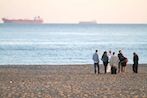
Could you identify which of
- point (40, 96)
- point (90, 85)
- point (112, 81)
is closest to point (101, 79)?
point (112, 81)

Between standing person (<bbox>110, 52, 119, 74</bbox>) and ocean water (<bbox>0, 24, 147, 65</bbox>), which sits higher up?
standing person (<bbox>110, 52, 119, 74</bbox>)

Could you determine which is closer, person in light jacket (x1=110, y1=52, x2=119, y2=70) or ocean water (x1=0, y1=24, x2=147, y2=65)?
person in light jacket (x1=110, y1=52, x2=119, y2=70)

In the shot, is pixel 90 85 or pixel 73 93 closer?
pixel 73 93

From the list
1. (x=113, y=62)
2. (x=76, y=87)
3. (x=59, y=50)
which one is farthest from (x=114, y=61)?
(x=59, y=50)

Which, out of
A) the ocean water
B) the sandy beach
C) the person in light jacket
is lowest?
the ocean water

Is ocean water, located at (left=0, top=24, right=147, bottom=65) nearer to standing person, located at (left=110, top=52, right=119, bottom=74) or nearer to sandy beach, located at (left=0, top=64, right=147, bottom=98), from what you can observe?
standing person, located at (left=110, top=52, right=119, bottom=74)

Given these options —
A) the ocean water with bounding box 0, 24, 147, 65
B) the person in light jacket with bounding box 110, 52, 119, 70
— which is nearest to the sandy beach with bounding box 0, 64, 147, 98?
the person in light jacket with bounding box 110, 52, 119, 70

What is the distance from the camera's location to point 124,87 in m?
20.5

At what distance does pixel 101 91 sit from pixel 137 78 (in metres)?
5.73

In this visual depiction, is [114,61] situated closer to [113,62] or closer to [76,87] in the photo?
[113,62]

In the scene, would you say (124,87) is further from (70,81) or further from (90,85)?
(70,81)

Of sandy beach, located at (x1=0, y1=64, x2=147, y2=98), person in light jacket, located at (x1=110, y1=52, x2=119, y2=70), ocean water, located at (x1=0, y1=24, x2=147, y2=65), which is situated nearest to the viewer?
sandy beach, located at (x1=0, y1=64, x2=147, y2=98)

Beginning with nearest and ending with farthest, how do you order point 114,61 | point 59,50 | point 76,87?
1. point 76,87
2. point 114,61
3. point 59,50

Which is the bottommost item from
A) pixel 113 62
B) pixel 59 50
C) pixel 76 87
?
pixel 59 50
